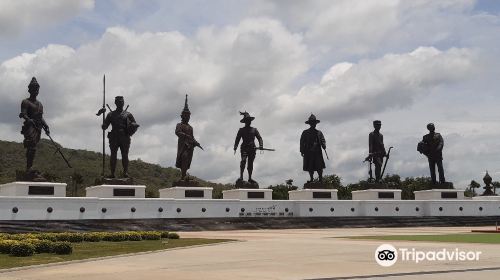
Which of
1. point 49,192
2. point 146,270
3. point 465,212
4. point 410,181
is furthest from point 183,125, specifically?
point 410,181

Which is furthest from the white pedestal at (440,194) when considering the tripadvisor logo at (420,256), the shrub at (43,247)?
the shrub at (43,247)

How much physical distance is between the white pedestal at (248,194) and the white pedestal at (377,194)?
723cm

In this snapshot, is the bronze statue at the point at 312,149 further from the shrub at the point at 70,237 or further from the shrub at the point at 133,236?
the shrub at the point at 70,237

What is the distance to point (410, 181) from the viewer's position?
92.6 m

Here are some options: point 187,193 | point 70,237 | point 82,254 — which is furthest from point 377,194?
point 82,254

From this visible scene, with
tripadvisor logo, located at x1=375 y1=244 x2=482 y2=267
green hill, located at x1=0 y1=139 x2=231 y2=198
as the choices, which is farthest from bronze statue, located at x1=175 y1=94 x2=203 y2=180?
green hill, located at x1=0 y1=139 x2=231 y2=198

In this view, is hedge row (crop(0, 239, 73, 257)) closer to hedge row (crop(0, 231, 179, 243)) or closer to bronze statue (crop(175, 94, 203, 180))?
hedge row (crop(0, 231, 179, 243))

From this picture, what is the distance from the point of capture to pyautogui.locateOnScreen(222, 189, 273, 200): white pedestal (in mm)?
34312

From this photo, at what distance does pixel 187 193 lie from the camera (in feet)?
108

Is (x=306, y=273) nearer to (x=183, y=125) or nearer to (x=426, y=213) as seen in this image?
(x=183, y=125)

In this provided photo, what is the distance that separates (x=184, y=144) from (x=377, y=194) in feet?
44.3

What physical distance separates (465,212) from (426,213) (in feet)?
9.74

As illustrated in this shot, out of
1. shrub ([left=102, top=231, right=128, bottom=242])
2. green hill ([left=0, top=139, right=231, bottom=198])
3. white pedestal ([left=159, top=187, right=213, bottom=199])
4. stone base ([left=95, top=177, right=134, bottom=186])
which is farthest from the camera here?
green hill ([left=0, top=139, right=231, bottom=198])

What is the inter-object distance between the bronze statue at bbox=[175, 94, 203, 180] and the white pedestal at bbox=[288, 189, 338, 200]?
735 cm
